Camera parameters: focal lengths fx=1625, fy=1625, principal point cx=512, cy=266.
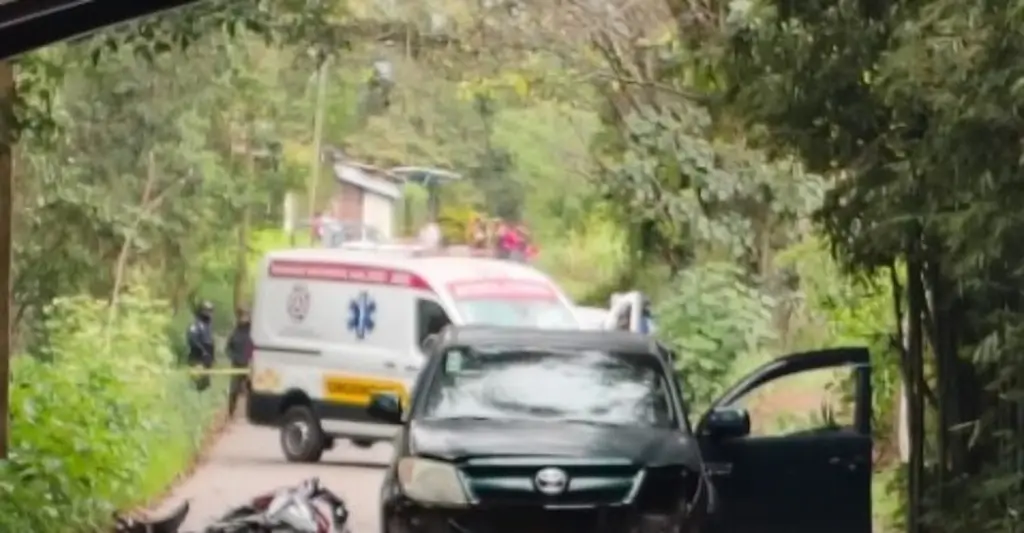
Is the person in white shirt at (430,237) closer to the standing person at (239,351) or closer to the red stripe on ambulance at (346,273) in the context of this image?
the red stripe on ambulance at (346,273)

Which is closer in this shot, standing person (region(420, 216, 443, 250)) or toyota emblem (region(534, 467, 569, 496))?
toyota emblem (region(534, 467, 569, 496))

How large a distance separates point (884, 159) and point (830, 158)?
0.39 feet

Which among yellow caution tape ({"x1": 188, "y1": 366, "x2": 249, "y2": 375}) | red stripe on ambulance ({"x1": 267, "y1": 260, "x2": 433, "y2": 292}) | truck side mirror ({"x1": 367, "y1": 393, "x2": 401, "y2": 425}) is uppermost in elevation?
red stripe on ambulance ({"x1": 267, "y1": 260, "x2": 433, "y2": 292})

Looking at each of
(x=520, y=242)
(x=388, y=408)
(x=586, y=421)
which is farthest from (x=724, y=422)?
(x=388, y=408)

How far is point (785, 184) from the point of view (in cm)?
320

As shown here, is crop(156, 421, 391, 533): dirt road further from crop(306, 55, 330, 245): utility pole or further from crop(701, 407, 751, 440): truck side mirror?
crop(701, 407, 751, 440): truck side mirror

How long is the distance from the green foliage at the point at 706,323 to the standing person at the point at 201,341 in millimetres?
898

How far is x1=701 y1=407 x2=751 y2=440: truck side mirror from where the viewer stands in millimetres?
3199

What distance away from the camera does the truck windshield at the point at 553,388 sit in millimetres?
3162

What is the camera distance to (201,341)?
10.7 feet

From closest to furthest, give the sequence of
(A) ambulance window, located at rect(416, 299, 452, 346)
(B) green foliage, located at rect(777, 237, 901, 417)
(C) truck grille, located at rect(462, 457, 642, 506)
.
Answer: (C) truck grille, located at rect(462, 457, 642, 506) → (B) green foliage, located at rect(777, 237, 901, 417) → (A) ambulance window, located at rect(416, 299, 452, 346)

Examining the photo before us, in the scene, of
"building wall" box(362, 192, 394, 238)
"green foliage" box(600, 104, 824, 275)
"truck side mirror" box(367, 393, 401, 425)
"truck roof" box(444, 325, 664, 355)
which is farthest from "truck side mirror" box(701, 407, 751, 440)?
"building wall" box(362, 192, 394, 238)

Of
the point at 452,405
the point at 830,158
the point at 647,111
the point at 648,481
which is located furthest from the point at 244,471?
the point at 830,158

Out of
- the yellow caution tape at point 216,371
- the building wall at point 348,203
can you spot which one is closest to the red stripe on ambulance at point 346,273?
the building wall at point 348,203
